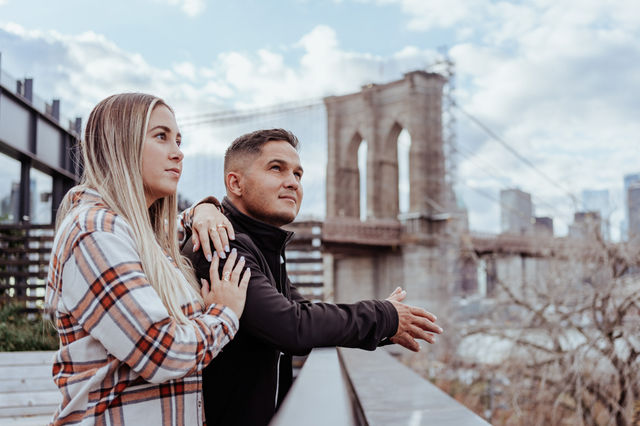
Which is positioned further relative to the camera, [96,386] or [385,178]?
[385,178]

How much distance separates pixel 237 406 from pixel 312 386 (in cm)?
16

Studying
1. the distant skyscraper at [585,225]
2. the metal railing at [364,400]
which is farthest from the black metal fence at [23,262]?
the distant skyscraper at [585,225]

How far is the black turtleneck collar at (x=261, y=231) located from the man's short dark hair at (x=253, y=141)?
13 cm

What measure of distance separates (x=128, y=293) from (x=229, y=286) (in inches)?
9.5

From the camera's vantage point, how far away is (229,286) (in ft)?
3.65

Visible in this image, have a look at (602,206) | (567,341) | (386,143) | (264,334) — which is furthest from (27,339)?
(386,143)

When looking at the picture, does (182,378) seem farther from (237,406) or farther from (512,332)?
(512,332)

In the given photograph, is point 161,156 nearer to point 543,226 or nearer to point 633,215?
point 633,215

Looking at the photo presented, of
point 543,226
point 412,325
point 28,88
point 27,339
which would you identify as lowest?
point 27,339

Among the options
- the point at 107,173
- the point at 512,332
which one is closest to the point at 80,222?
the point at 107,173

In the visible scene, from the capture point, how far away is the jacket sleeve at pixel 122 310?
900 mm

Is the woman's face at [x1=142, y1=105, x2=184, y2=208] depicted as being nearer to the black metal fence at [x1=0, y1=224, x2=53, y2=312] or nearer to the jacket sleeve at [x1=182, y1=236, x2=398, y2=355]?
the jacket sleeve at [x1=182, y1=236, x2=398, y2=355]

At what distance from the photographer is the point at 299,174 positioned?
57.4 inches

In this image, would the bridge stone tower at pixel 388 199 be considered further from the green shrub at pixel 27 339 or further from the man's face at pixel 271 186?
the man's face at pixel 271 186
